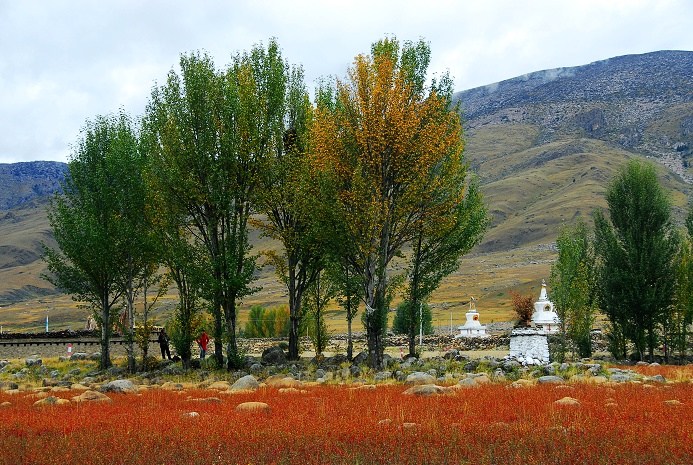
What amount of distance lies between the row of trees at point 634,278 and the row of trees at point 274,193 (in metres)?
7.47

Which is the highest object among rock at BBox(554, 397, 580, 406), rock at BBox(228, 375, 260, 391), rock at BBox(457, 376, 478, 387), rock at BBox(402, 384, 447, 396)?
rock at BBox(554, 397, 580, 406)

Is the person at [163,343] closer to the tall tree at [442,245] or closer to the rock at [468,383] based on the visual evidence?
the tall tree at [442,245]

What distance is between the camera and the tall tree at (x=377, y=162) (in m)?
29.6

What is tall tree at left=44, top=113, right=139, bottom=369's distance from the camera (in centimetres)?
3450

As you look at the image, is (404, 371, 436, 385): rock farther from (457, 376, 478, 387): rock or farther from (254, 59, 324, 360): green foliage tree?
(254, 59, 324, 360): green foliage tree

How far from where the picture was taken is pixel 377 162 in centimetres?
3028

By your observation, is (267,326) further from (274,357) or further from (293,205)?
(293,205)

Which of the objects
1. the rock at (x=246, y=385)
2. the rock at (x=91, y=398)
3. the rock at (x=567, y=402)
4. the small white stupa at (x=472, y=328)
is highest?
the rock at (x=567, y=402)

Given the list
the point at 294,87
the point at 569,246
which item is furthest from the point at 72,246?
the point at 569,246

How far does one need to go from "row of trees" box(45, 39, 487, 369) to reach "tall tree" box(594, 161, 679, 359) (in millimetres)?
10721

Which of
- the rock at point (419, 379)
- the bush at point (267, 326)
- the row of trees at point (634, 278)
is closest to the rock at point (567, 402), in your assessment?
the rock at point (419, 379)

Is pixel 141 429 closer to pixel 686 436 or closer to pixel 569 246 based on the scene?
pixel 686 436

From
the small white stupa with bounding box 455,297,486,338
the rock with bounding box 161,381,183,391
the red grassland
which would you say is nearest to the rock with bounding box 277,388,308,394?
the red grassland

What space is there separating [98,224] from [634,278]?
31.6 m
